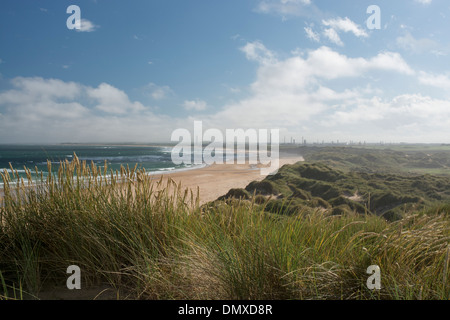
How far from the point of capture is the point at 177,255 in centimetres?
304

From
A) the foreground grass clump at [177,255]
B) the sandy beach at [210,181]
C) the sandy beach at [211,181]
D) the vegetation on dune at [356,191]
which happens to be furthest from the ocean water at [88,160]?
the vegetation on dune at [356,191]

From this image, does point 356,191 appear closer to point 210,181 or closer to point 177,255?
point 210,181

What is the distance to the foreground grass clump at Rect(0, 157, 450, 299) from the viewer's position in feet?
7.96

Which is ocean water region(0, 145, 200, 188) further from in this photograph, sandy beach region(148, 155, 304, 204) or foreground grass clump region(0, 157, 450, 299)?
sandy beach region(148, 155, 304, 204)

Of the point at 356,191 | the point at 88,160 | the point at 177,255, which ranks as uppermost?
the point at 177,255

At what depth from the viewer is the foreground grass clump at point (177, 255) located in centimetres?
243

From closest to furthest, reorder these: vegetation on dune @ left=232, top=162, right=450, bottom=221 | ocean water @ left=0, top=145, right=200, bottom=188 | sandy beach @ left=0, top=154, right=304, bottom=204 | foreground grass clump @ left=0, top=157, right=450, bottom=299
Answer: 1. foreground grass clump @ left=0, top=157, right=450, bottom=299
2. vegetation on dune @ left=232, top=162, right=450, bottom=221
3. ocean water @ left=0, top=145, right=200, bottom=188
4. sandy beach @ left=0, top=154, right=304, bottom=204

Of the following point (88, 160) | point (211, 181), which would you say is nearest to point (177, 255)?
point (211, 181)

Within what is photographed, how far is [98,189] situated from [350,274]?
3.25m

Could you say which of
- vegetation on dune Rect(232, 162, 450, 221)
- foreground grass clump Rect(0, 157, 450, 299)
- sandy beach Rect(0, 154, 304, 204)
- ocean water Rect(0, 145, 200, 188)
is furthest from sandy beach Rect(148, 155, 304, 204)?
foreground grass clump Rect(0, 157, 450, 299)

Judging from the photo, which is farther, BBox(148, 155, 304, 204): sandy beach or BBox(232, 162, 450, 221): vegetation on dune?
BBox(148, 155, 304, 204): sandy beach
